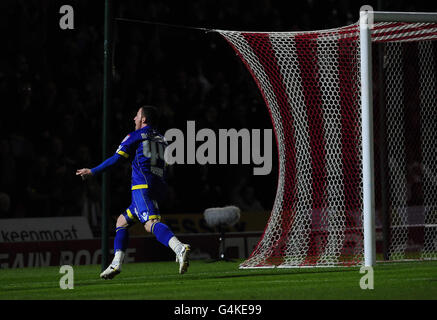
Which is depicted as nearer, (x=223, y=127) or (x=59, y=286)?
(x=59, y=286)

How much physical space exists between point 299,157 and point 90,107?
4.13 meters

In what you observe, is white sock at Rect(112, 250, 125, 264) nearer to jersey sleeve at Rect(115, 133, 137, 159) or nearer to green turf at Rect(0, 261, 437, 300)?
green turf at Rect(0, 261, 437, 300)

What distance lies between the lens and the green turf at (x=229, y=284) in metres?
8.10

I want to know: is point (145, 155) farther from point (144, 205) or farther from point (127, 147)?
point (144, 205)

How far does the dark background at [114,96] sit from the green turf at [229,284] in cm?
210

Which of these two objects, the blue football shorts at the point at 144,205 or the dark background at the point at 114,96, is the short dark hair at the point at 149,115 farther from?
the dark background at the point at 114,96

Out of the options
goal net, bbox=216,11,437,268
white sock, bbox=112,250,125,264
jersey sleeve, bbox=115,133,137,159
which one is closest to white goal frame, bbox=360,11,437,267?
goal net, bbox=216,11,437,268

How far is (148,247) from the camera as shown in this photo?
14.8m

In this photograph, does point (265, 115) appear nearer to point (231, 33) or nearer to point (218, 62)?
point (218, 62)

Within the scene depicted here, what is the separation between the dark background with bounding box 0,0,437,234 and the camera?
46.5 ft

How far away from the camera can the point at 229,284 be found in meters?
9.44

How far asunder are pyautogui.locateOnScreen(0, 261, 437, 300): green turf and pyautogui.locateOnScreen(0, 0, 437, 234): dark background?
2098 mm

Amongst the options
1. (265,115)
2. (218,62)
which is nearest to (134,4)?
(218,62)

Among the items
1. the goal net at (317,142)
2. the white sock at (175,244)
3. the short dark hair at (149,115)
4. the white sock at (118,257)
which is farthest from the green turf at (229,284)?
the short dark hair at (149,115)
